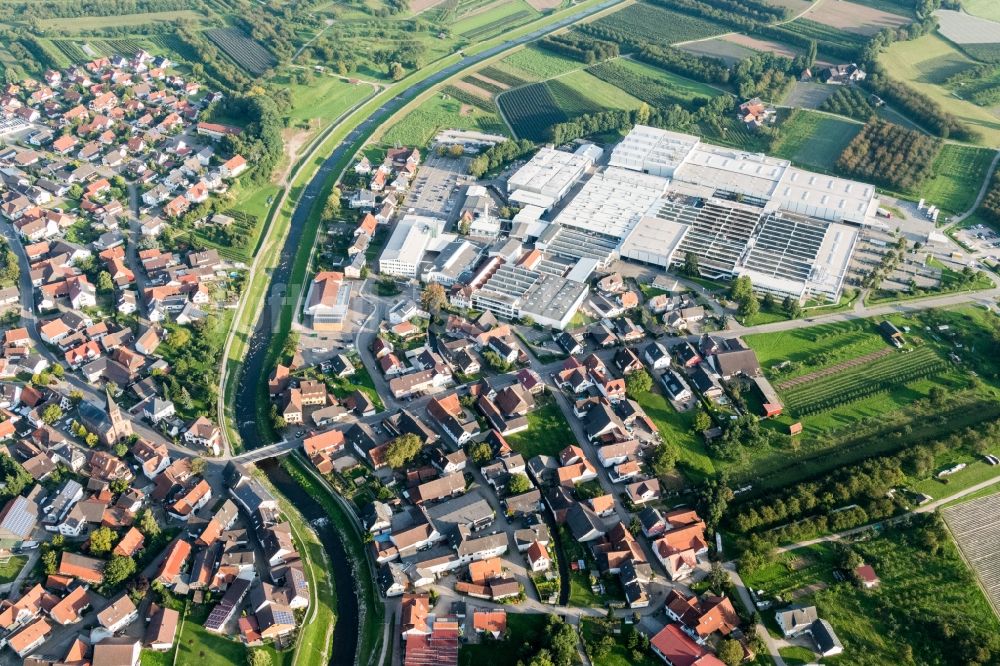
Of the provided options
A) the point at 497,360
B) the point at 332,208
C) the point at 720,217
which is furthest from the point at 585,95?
the point at 497,360

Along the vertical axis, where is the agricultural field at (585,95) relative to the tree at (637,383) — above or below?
above

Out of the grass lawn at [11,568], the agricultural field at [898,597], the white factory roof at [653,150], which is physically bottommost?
the grass lawn at [11,568]

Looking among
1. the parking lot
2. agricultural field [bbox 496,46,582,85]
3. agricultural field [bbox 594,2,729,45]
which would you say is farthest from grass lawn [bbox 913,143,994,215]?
the parking lot

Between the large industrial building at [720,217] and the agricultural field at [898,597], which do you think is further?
the large industrial building at [720,217]

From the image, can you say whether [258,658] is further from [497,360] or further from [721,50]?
[721,50]

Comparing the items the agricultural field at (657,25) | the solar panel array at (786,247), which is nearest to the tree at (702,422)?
the solar panel array at (786,247)

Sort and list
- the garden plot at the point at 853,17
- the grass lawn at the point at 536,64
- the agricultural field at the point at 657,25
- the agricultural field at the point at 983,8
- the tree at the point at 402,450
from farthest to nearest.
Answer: the agricultural field at the point at 983,8, the garden plot at the point at 853,17, the agricultural field at the point at 657,25, the grass lawn at the point at 536,64, the tree at the point at 402,450

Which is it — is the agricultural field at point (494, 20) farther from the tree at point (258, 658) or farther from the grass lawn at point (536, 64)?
Answer: the tree at point (258, 658)

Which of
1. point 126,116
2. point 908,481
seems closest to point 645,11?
point 126,116
